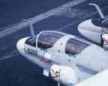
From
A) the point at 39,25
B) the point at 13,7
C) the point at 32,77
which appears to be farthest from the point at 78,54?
the point at 13,7

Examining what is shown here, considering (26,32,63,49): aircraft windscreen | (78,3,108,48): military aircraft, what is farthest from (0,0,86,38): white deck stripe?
(26,32,63,49): aircraft windscreen

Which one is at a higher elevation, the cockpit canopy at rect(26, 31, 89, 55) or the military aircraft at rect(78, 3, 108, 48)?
the cockpit canopy at rect(26, 31, 89, 55)

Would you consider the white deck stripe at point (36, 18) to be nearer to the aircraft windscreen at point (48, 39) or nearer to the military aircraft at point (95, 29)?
the military aircraft at point (95, 29)

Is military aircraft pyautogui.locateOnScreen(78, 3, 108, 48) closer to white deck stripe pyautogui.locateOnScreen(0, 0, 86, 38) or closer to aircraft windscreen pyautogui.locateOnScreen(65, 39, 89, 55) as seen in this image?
aircraft windscreen pyautogui.locateOnScreen(65, 39, 89, 55)

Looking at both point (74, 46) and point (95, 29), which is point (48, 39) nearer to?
point (74, 46)

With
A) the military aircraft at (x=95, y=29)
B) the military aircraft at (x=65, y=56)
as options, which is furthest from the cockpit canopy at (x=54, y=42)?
the military aircraft at (x=95, y=29)

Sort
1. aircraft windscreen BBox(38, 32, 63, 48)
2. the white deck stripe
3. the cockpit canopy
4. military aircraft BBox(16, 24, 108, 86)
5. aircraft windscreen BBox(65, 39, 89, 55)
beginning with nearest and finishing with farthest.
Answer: military aircraft BBox(16, 24, 108, 86) < aircraft windscreen BBox(65, 39, 89, 55) < the cockpit canopy < aircraft windscreen BBox(38, 32, 63, 48) < the white deck stripe

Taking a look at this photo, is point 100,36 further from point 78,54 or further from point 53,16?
point 53,16
